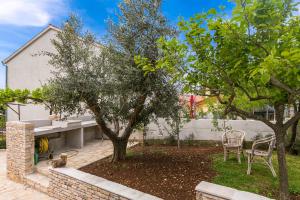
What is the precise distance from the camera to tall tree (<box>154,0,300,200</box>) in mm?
2723

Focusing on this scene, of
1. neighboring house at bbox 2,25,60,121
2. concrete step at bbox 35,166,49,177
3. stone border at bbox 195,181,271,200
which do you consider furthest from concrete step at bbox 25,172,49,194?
neighboring house at bbox 2,25,60,121

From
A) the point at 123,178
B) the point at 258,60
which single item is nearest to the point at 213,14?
the point at 258,60

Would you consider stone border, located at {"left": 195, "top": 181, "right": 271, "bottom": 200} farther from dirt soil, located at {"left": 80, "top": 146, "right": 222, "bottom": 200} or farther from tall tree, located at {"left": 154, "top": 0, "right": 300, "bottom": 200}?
dirt soil, located at {"left": 80, "top": 146, "right": 222, "bottom": 200}

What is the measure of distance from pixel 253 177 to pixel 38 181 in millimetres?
5699

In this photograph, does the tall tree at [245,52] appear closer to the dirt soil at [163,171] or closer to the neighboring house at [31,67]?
the dirt soil at [163,171]

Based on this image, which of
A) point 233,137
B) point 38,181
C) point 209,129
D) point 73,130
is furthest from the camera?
point 73,130

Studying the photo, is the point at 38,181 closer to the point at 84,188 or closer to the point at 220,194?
the point at 84,188

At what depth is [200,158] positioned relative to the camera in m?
7.13

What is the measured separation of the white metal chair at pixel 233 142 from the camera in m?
6.56

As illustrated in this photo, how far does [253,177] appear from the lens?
536 cm

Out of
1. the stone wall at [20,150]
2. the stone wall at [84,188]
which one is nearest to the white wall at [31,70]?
the stone wall at [20,150]

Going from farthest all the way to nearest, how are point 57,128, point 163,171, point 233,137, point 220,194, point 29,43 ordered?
point 29,43 < point 57,128 < point 233,137 < point 163,171 < point 220,194

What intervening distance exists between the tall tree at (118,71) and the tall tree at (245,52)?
1735 millimetres

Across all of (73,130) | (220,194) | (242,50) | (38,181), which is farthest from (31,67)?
(220,194)
